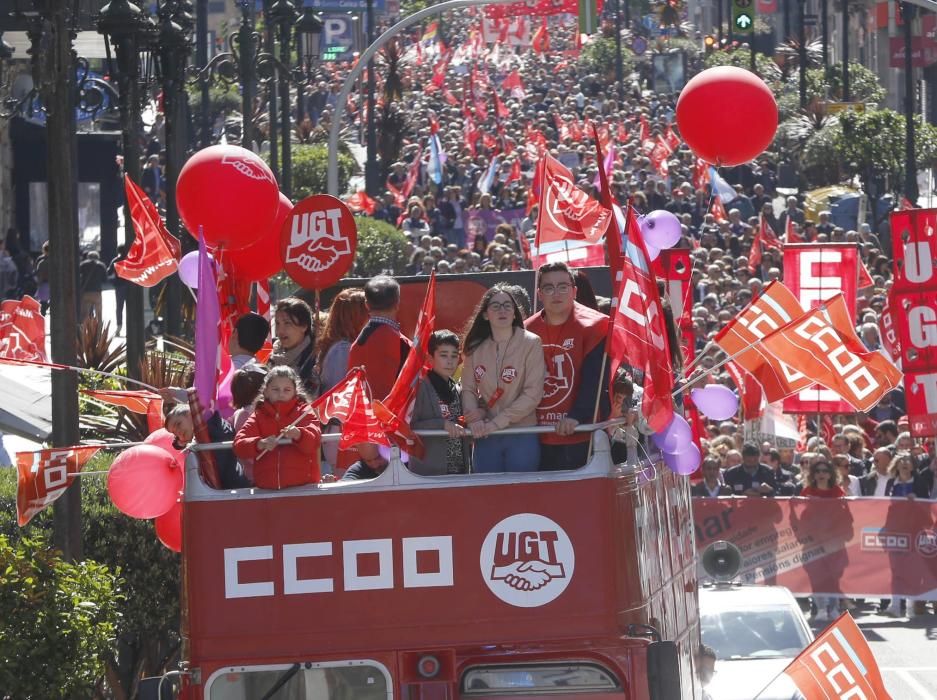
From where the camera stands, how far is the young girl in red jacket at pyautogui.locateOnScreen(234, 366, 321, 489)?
25.5ft

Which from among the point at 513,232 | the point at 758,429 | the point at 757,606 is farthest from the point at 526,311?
the point at 513,232

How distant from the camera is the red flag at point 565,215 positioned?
11992 mm

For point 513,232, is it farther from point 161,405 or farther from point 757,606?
point 161,405

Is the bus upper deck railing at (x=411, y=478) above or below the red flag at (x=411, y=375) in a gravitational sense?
below

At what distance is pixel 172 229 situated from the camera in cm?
1880

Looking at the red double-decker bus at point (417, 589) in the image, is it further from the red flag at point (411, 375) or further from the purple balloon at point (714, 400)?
the purple balloon at point (714, 400)

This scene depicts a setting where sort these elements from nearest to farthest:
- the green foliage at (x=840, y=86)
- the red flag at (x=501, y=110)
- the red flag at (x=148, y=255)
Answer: the red flag at (x=148, y=255) < the red flag at (x=501, y=110) < the green foliage at (x=840, y=86)

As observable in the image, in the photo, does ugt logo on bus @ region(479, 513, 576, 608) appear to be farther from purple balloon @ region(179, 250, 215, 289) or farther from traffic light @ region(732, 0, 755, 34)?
traffic light @ region(732, 0, 755, 34)

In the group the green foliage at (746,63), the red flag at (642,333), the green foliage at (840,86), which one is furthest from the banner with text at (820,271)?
the green foliage at (746,63)

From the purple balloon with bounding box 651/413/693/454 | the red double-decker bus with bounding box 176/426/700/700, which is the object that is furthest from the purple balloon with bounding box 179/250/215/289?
the red double-decker bus with bounding box 176/426/700/700

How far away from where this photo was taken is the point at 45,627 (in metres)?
10.1

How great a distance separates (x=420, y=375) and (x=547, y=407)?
0.58 metres

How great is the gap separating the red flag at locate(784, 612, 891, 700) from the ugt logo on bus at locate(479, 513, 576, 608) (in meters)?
2.97

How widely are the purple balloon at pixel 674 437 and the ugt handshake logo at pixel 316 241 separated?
2.73m
